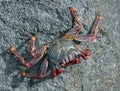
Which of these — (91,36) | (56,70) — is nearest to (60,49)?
(56,70)

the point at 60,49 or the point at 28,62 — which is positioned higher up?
the point at 60,49

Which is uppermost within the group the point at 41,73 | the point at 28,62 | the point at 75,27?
the point at 75,27

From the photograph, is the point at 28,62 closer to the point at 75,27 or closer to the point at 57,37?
the point at 57,37

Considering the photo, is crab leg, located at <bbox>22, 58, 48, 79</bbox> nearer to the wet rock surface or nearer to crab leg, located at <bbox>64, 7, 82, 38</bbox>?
the wet rock surface

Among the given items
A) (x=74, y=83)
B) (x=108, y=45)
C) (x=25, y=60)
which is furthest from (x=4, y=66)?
(x=108, y=45)

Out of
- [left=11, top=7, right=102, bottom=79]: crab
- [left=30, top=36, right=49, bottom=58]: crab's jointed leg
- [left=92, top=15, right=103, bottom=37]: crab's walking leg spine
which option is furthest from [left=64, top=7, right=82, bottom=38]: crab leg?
[left=30, top=36, right=49, bottom=58]: crab's jointed leg

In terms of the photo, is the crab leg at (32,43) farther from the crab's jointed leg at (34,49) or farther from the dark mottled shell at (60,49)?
the dark mottled shell at (60,49)
